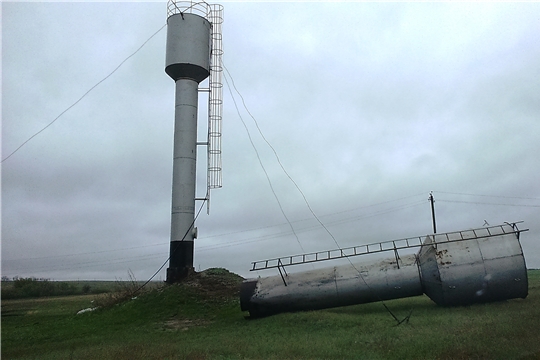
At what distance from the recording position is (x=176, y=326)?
23062mm

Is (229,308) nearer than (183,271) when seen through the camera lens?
Yes

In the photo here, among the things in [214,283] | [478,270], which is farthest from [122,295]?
[478,270]

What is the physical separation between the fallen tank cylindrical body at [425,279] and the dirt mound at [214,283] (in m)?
5.26

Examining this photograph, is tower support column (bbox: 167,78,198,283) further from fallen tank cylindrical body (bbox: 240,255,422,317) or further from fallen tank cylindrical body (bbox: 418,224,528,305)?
fallen tank cylindrical body (bbox: 418,224,528,305)

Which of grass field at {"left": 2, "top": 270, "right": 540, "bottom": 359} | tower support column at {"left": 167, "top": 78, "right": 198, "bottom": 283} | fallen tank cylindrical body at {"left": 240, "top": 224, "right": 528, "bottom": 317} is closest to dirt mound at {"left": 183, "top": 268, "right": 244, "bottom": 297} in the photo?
grass field at {"left": 2, "top": 270, "right": 540, "bottom": 359}

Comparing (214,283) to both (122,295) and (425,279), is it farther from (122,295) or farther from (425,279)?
(425,279)

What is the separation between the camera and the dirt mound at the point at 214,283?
28.8 m

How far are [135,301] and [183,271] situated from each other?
361 centimetres

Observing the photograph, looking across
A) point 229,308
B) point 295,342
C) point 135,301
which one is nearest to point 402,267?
point 295,342

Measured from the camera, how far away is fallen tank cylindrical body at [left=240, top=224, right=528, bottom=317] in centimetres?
2017

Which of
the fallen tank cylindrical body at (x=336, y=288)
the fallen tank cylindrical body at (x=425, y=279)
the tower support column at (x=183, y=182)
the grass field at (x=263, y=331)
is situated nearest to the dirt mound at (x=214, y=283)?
the grass field at (x=263, y=331)

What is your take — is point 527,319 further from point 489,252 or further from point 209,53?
point 209,53

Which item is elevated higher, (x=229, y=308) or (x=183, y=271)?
(x=183, y=271)

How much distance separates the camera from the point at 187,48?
31.4 metres
